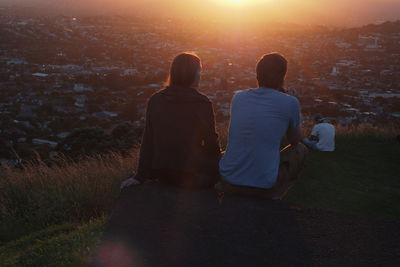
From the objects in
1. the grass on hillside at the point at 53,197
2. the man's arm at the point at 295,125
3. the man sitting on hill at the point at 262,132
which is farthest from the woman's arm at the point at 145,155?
the grass on hillside at the point at 53,197

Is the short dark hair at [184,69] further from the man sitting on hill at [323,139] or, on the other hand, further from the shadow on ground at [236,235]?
the man sitting on hill at [323,139]

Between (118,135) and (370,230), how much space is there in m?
10.9

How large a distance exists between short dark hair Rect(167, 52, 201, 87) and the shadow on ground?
32.4 inches

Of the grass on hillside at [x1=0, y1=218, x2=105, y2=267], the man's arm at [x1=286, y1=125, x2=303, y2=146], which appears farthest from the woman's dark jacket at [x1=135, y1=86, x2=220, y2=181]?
the grass on hillside at [x1=0, y1=218, x2=105, y2=267]

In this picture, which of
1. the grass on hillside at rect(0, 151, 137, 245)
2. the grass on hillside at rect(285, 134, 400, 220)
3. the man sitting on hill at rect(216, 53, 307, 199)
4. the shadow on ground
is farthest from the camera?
the grass on hillside at rect(285, 134, 400, 220)

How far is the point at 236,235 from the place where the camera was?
2.23 meters

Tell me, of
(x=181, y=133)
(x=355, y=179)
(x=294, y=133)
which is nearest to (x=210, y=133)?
(x=181, y=133)

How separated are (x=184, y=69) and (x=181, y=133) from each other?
46 centimetres

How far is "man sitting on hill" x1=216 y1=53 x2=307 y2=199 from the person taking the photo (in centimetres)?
232

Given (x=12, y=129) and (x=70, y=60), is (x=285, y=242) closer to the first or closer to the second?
(x=12, y=129)

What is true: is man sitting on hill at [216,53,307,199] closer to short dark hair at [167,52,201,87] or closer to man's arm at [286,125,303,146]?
man's arm at [286,125,303,146]

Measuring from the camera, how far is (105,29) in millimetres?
67625

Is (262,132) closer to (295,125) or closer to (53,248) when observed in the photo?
(295,125)

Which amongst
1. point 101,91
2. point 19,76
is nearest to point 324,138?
point 101,91
